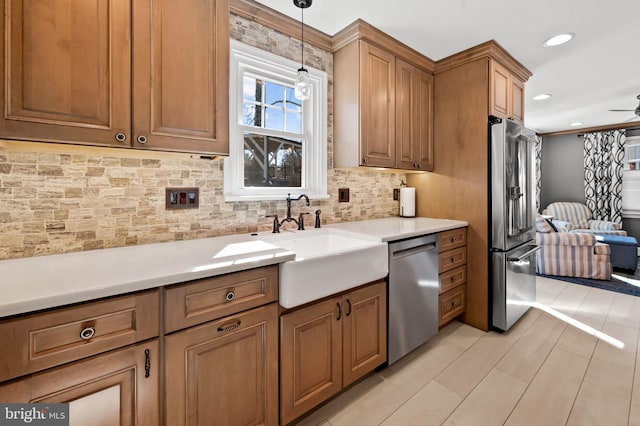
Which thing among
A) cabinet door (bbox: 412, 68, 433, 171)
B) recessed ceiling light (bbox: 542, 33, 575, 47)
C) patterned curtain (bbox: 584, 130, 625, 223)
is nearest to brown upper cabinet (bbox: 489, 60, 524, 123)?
recessed ceiling light (bbox: 542, 33, 575, 47)

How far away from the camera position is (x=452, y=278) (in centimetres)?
251

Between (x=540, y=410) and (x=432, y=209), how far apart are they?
176 cm

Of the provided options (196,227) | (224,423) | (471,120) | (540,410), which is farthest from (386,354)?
(471,120)

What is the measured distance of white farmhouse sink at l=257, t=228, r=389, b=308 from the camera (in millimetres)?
1339

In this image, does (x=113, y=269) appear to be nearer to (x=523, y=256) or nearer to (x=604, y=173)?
(x=523, y=256)

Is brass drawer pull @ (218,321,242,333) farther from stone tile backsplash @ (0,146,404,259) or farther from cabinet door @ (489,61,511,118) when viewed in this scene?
cabinet door @ (489,61,511,118)

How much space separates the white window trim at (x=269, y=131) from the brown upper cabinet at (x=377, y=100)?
0.14m

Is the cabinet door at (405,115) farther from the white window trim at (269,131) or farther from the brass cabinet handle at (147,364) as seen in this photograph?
the brass cabinet handle at (147,364)

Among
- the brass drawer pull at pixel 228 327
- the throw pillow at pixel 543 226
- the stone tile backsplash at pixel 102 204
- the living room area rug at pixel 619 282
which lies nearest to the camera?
the brass drawer pull at pixel 228 327

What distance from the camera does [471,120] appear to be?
261cm

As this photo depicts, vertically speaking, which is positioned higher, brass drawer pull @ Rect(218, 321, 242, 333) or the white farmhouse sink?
the white farmhouse sink

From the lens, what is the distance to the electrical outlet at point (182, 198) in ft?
5.46

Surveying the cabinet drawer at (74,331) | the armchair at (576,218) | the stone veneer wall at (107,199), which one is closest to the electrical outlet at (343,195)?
the stone veneer wall at (107,199)

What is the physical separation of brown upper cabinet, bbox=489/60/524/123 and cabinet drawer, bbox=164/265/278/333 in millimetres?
2429
